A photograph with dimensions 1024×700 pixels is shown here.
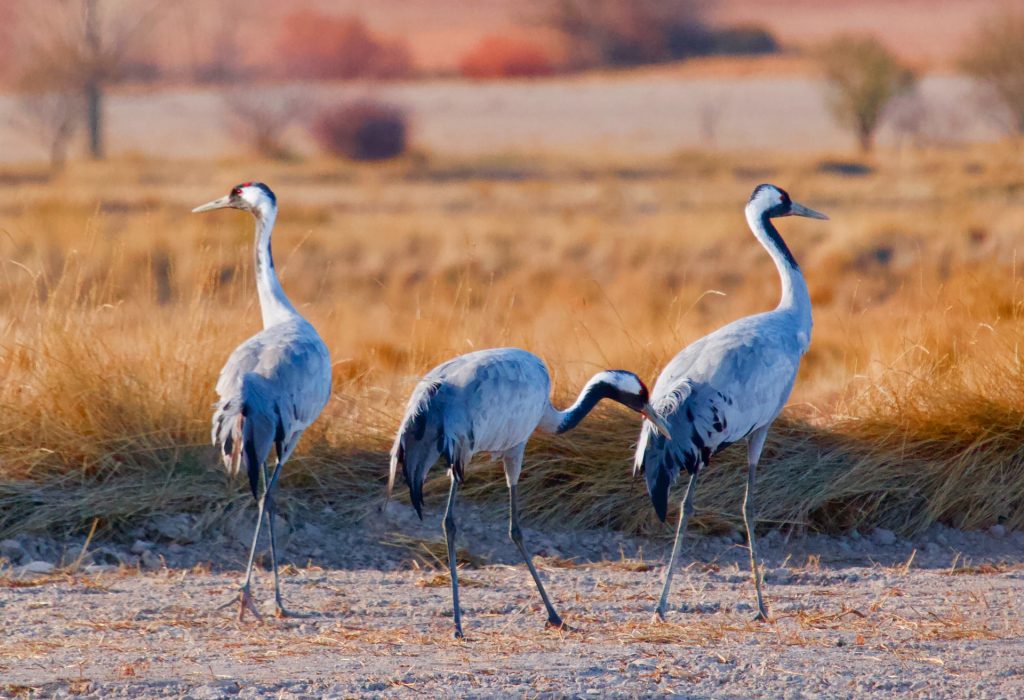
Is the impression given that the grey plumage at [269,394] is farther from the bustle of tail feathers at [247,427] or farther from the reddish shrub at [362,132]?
the reddish shrub at [362,132]

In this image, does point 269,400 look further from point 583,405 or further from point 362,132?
point 362,132

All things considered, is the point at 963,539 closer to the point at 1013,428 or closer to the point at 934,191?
the point at 1013,428

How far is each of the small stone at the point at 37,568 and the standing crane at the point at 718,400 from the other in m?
2.78

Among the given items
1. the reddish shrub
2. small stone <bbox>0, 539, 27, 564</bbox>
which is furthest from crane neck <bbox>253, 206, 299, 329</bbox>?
the reddish shrub

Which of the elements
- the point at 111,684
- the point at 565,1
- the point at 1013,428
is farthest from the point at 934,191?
the point at 565,1

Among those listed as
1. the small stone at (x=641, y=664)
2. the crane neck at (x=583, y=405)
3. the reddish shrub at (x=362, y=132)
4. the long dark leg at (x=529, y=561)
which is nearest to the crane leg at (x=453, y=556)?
the long dark leg at (x=529, y=561)

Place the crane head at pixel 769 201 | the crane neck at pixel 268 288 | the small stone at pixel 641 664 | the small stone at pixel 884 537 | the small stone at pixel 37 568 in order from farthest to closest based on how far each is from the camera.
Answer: the small stone at pixel 884 537
the crane head at pixel 769 201
the crane neck at pixel 268 288
the small stone at pixel 37 568
the small stone at pixel 641 664

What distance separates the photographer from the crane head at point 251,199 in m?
6.96

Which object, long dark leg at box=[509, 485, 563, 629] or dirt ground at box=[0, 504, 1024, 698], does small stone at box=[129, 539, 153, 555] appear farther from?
long dark leg at box=[509, 485, 563, 629]

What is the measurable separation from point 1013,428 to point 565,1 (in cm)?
6247

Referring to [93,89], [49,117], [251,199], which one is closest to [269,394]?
[251,199]

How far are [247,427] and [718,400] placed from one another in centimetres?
194

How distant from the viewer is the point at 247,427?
553 centimetres

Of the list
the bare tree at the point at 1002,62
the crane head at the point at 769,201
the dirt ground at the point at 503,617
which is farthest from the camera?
the bare tree at the point at 1002,62
